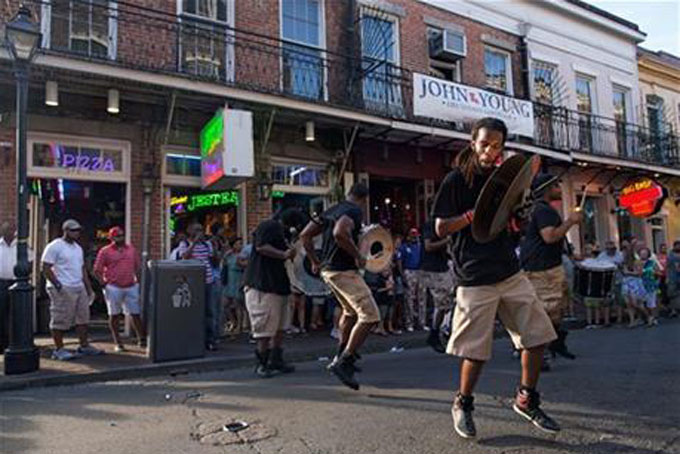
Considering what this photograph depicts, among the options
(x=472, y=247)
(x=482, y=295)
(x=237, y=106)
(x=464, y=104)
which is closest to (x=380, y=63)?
(x=464, y=104)

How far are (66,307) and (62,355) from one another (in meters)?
0.60

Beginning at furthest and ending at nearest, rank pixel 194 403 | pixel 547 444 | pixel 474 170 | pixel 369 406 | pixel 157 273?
pixel 157 273 → pixel 194 403 → pixel 369 406 → pixel 474 170 → pixel 547 444

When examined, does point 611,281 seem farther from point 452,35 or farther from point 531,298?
point 531,298

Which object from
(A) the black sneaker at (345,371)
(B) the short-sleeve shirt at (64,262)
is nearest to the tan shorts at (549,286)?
(A) the black sneaker at (345,371)

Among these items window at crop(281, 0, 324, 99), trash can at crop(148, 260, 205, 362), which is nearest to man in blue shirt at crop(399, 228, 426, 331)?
window at crop(281, 0, 324, 99)

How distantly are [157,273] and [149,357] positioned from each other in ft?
3.42

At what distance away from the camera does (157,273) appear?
23.4ft

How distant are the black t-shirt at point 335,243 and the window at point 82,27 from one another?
5.96 meters

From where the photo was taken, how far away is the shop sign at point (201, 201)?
10.4 m

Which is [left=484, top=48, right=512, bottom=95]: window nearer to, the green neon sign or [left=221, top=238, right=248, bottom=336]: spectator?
the green neon sign

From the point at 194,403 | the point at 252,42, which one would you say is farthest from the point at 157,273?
the point at 252,42

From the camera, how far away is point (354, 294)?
522 cm

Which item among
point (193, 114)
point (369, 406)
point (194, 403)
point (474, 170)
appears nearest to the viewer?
point (474, 170)

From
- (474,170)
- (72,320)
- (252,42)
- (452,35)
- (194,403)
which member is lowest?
(194,403)
